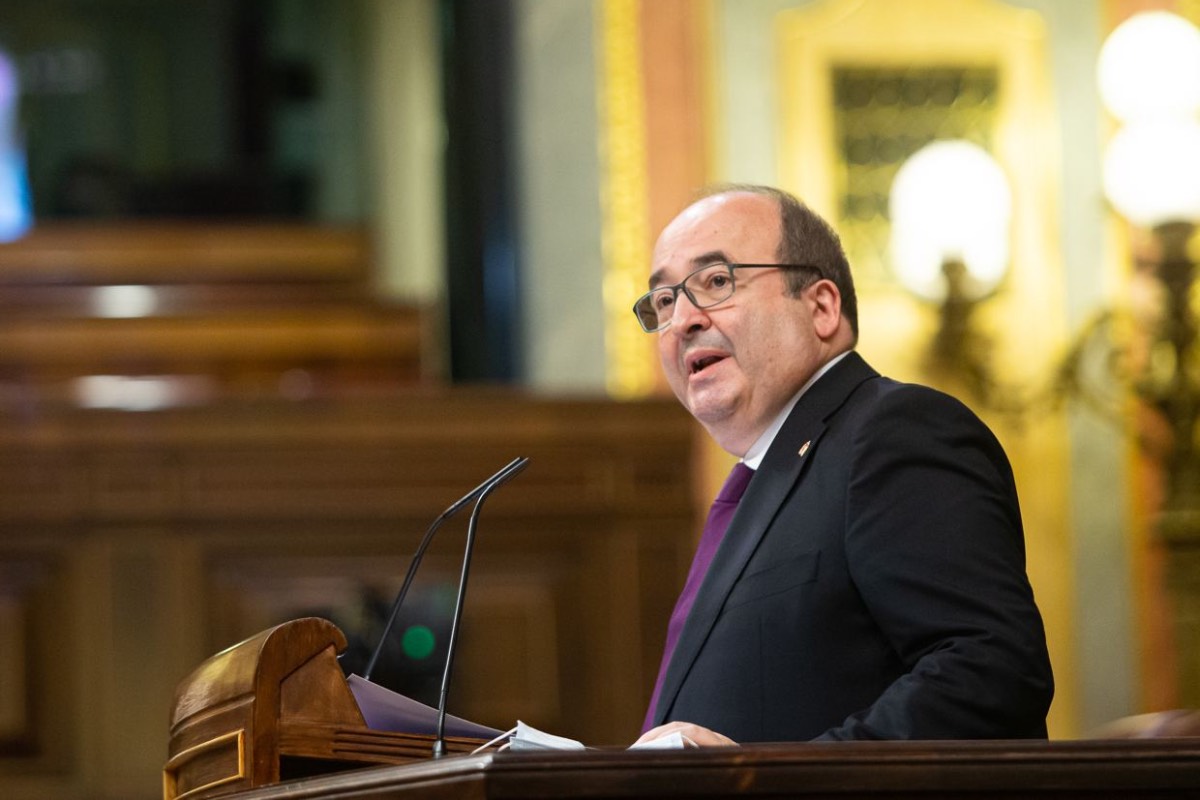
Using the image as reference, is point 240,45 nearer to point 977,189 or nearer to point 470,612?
point 977,189

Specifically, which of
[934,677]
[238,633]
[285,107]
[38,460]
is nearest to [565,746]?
[934,677]

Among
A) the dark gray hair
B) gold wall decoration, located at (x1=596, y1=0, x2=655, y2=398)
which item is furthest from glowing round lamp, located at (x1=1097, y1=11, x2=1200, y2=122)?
the dark gray hair

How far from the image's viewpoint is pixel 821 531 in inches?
81.9

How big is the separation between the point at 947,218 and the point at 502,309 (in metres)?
1.43

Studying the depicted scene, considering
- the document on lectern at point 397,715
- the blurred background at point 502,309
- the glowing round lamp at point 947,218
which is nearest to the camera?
the document on lectern at point 397,715

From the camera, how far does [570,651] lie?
453 centimetres

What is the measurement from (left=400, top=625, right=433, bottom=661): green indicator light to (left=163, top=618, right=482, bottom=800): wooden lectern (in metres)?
2.33

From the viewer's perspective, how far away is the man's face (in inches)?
92.6

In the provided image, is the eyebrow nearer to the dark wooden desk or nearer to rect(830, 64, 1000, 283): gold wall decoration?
the dark wooden desk

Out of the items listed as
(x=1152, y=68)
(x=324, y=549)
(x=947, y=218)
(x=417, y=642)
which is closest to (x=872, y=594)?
(x=417, y=642)

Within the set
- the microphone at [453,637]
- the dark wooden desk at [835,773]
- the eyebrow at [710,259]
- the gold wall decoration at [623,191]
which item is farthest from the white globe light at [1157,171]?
the dark wooden desk at [835,773]

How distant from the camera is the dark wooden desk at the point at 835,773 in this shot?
1497 mm

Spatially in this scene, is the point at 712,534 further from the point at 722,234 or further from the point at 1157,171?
the point at 1157,171

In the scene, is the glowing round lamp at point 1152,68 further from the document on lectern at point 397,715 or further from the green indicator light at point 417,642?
the document on lectern at point 397,715
